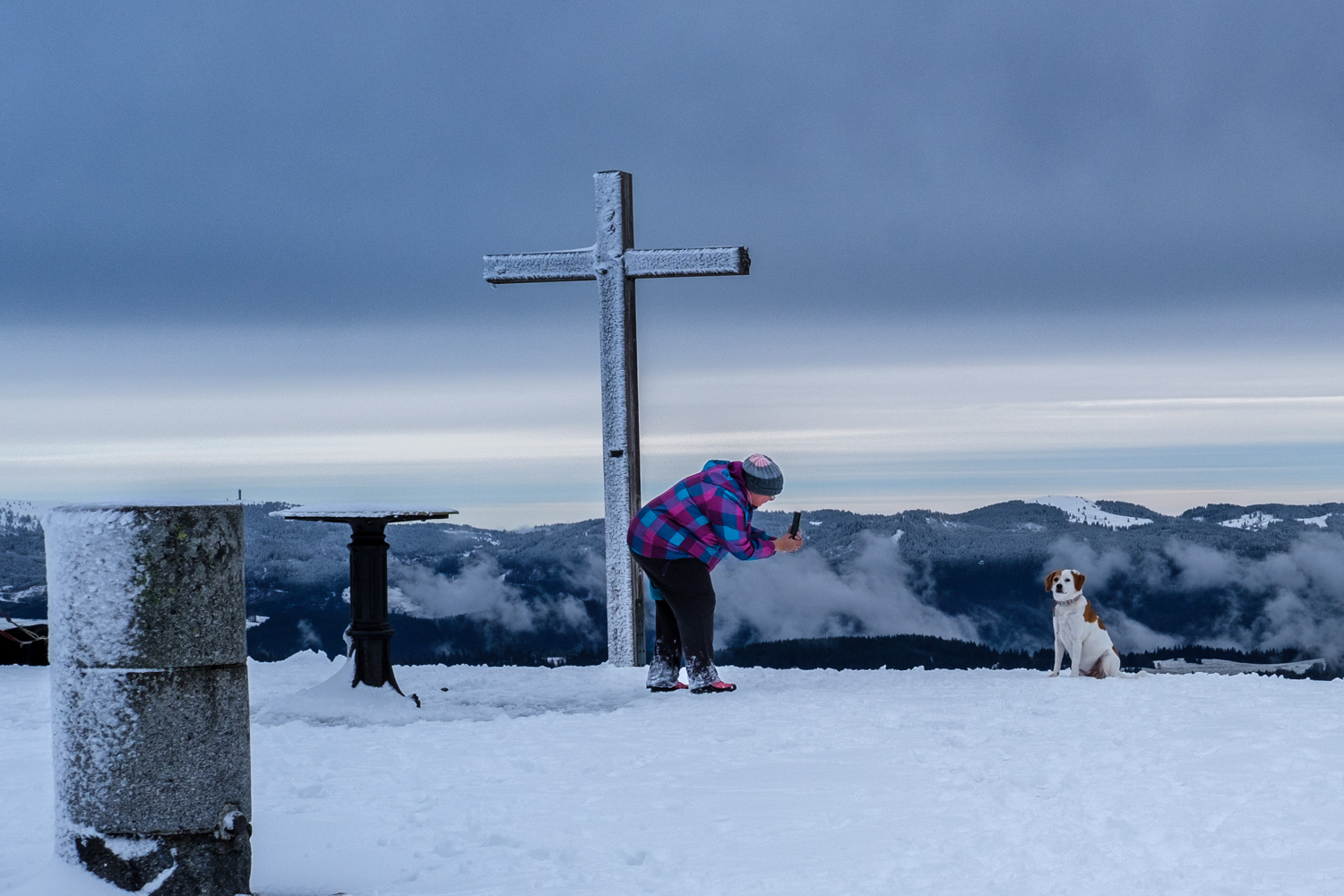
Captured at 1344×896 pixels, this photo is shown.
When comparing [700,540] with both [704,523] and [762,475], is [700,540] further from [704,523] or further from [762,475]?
[762,475]

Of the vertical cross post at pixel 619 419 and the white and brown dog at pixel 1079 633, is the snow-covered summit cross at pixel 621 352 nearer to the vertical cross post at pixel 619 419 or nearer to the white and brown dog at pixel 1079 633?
the vertical cross post at pixel 619 419

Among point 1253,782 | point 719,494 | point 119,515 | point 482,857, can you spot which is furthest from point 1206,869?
point 719,494

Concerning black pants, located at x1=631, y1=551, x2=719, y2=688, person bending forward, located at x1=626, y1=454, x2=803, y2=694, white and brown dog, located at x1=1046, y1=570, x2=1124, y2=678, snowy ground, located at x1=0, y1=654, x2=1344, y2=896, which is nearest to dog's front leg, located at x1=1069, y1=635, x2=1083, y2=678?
white and brown dog, located at x1=1046, y1=570, x2=1124, y2=678

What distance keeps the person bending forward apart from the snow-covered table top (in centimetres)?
146

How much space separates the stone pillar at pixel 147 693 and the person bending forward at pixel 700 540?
14.8ft

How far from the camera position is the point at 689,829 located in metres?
5.07

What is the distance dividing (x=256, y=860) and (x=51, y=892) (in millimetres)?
764

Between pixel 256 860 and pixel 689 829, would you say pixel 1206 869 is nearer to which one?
pixel 689 829

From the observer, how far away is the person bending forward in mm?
8594

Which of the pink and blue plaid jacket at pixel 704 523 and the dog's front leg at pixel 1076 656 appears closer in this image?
the pink and blue plaid jacket at pixel 704 523

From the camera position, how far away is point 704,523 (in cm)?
866

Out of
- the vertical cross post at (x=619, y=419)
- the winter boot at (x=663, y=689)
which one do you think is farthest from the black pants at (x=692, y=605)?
the vertical cross post at (x=619, y=419)

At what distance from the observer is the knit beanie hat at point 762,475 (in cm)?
860

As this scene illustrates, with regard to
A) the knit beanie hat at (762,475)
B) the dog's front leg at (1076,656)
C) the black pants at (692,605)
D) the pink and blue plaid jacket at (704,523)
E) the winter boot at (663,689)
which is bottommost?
the winter boot at (663,689)
